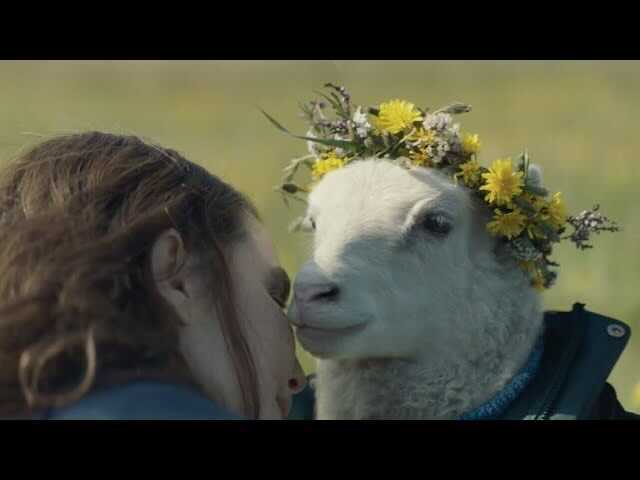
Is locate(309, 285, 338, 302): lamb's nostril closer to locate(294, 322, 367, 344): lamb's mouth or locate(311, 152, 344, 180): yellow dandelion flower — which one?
locate(294, 322, 367, 344): lamb's mouth

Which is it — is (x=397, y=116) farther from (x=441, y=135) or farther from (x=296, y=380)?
(x=296, y=380)

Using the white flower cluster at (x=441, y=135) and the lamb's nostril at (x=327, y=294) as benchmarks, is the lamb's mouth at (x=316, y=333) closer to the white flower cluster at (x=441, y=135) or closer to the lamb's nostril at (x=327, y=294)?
the lamb's nostril at (x=327, y=294)

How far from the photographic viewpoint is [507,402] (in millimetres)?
3266

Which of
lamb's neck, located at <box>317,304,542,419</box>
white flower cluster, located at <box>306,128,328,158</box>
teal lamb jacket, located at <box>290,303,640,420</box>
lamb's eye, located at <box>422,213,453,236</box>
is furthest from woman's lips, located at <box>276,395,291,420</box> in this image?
white flower cluster, located at <box>306,128,328,158</box>

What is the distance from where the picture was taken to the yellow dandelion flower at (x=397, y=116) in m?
3.42

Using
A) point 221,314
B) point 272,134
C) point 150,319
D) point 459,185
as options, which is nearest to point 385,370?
point 459,185

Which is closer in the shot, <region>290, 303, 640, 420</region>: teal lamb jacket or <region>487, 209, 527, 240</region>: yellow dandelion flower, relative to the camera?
<region>290, 303, 640, 420</region>: teal lamb jacket

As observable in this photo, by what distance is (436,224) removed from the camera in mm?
3432

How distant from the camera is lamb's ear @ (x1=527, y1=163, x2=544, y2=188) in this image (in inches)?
134

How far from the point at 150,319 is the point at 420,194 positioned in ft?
4.53

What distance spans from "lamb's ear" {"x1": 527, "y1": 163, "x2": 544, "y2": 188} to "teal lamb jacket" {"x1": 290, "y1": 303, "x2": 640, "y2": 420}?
379mm

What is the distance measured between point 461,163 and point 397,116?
24 cm

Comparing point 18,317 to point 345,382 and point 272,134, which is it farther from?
point 272,134

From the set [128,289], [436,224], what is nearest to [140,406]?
[128,289]
